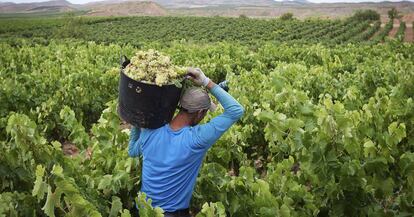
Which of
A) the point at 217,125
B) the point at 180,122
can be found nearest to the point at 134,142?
the point at 180,122

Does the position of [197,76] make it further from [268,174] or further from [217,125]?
[268,174]

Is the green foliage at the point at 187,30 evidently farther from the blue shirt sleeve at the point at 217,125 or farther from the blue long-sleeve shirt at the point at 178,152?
the blue shirt sleeve at the point at 217,125

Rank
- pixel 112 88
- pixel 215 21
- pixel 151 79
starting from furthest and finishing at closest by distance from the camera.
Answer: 1. pixel 215 21
2. pixel 112 88
3. pixel 151 79

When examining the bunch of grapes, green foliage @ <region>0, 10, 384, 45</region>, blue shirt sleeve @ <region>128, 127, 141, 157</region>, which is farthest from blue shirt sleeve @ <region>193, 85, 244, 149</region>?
green foliage @ <region>0, 10, 384, 45</region>

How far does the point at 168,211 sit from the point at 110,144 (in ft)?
Result: 5.19

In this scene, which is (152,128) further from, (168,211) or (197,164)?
(168,211)

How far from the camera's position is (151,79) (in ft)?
9.98

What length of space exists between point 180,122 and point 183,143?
20cm

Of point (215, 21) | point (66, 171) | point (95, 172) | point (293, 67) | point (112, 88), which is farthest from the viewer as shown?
point (215, 21)

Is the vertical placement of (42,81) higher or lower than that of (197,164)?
lower

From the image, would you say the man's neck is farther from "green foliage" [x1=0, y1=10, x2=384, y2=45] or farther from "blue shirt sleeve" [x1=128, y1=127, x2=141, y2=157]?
"green foliage" [x1=0, y1=10, x2=384, y2=45]

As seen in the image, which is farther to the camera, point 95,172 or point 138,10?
point 138,10

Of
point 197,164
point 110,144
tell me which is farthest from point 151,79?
point 110,144

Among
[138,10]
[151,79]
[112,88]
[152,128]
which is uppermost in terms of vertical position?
[151,79]
